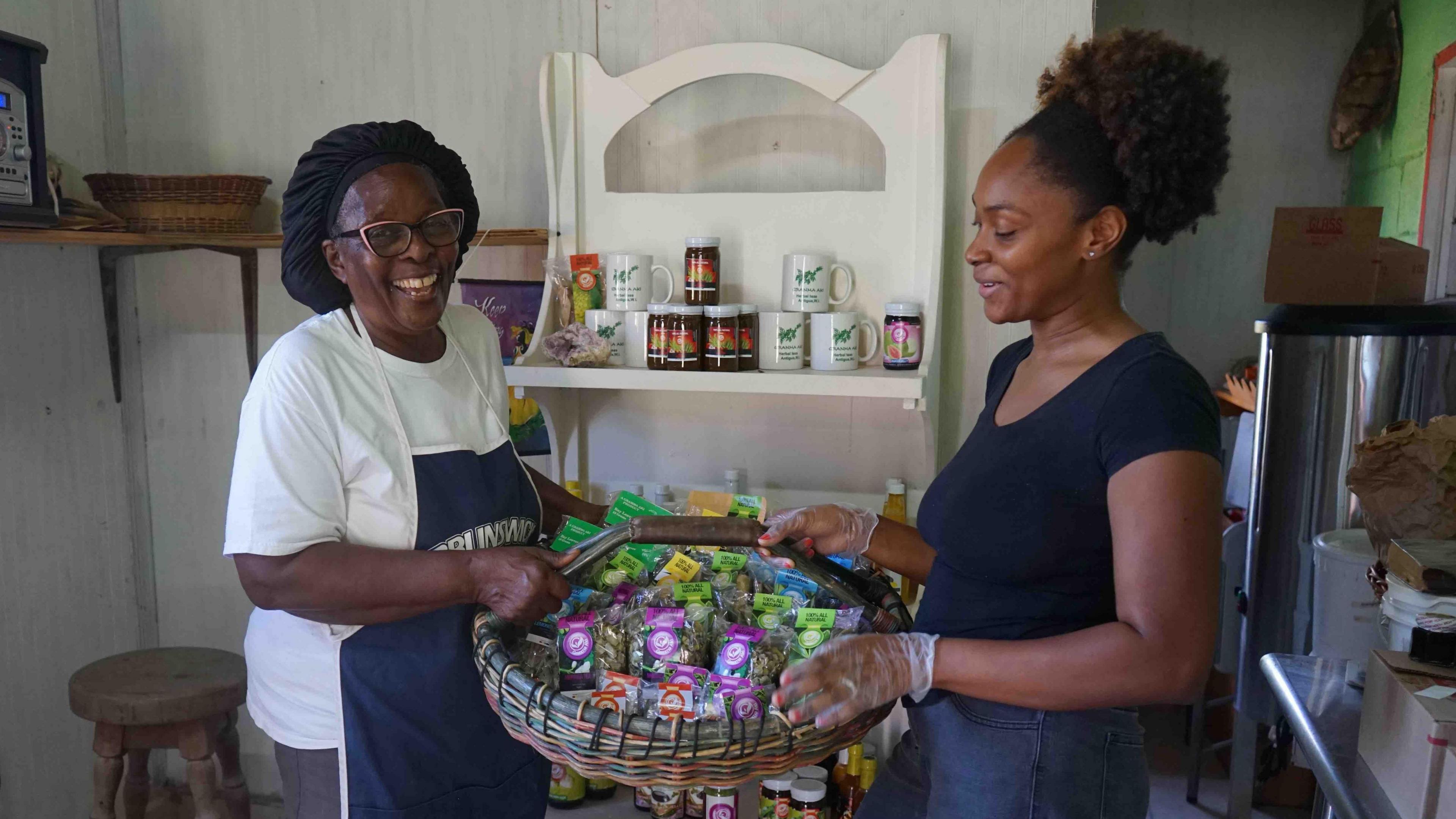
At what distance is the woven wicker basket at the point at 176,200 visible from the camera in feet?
6.48

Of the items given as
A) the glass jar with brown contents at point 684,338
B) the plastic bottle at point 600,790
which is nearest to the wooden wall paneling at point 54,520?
the plastic bottle at point 600,790

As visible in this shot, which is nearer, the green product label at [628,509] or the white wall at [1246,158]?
the green product label at [628,509]

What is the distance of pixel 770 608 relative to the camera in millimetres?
1246

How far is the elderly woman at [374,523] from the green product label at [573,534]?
0.20 ft

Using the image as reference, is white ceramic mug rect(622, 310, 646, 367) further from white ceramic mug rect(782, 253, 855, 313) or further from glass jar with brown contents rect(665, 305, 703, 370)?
white ceramic mug rect(782, 253, 855, 313)

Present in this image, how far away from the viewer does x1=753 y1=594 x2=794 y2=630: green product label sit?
4.02 feet

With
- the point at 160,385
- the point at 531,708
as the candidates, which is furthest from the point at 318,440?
the point at 160,385

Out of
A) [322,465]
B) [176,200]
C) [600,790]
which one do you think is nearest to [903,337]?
[322,465]

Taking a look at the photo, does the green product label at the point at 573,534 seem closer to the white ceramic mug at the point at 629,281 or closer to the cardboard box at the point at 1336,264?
the white ceramic mug at the point at 629,281

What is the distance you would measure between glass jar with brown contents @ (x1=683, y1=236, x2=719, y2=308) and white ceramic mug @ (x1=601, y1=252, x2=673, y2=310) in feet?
0.26

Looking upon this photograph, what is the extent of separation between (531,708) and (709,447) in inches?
44.7

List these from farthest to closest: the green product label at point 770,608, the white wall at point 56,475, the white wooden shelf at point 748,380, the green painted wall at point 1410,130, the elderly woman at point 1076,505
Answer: the green painted wall at point 1410,130 < the white wall at point 56,475 < the white wooden shelf at point 748,380 < the green product label at point 770,608 < the elderly woman at point 1076,505

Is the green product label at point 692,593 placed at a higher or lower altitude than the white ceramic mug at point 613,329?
lower

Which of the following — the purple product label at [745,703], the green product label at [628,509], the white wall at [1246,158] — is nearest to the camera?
the purple product label at [745,703]
